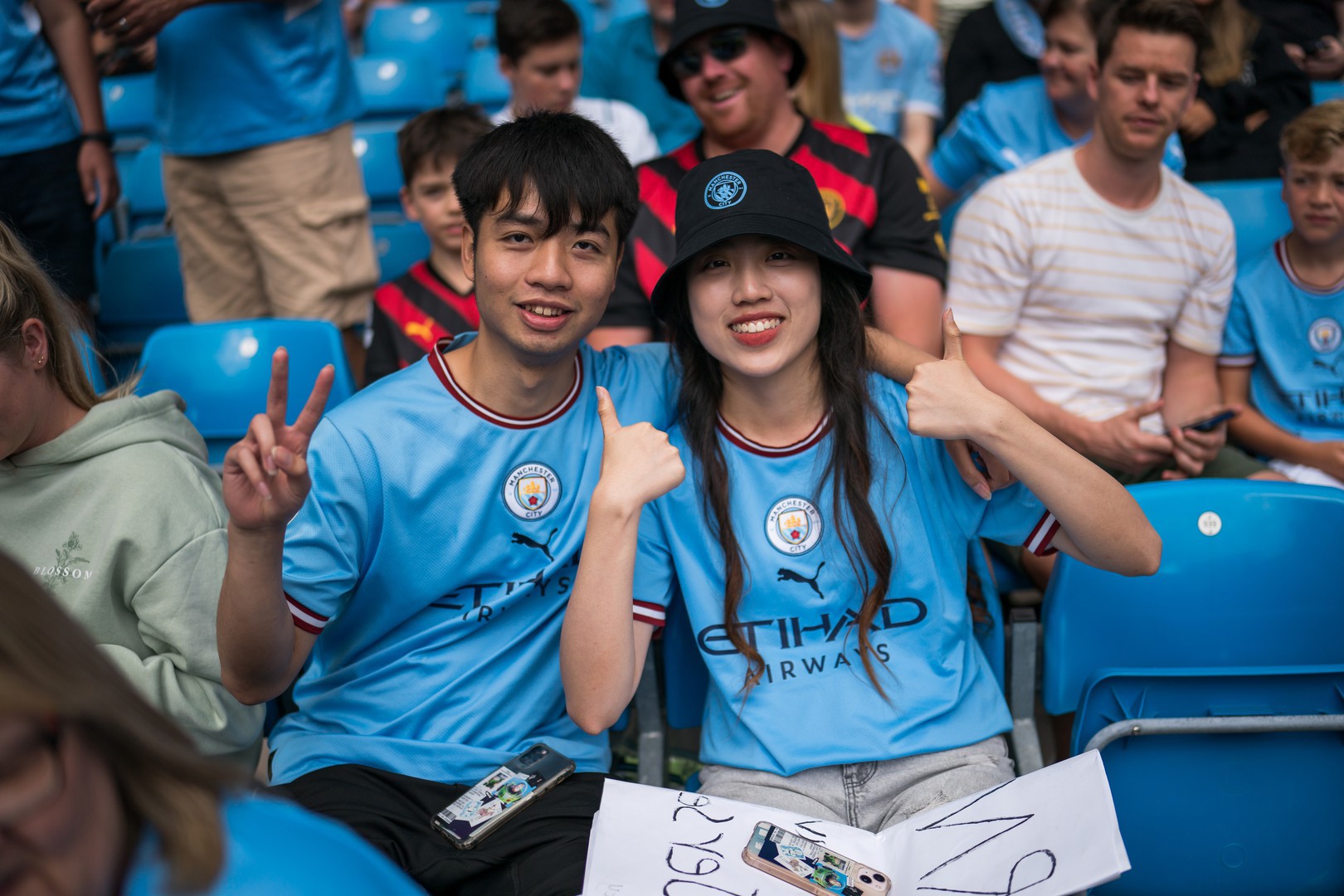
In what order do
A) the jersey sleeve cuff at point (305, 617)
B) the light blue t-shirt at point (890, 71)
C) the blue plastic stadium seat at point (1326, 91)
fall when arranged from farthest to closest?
the light blue t-shirt at point (890, 71), the blue plastic stadium seat at point (1326, 91), the jersey sleeve cuff at point (305, 617)

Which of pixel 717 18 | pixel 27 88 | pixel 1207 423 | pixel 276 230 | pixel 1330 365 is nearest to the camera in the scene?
pixel 1207 423

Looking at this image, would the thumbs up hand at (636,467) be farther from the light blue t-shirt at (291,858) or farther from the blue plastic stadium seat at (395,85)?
the blue plastic stadium seat at (395,85)

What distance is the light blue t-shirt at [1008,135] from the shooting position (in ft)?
11.0

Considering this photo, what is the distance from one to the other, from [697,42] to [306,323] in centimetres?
118

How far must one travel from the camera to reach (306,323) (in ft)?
8.81

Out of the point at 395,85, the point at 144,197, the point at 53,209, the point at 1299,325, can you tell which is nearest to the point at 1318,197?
the point at 1299,325

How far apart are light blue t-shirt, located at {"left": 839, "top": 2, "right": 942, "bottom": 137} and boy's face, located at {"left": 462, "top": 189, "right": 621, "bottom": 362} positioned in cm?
287

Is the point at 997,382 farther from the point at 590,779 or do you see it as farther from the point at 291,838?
the point at 291,838

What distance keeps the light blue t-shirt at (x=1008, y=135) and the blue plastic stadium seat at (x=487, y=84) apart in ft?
8.14

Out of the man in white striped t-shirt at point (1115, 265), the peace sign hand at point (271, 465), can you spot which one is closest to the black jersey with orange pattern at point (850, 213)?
the man in white striped t-shirt at point (1115, 265)

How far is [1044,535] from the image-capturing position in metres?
1.73

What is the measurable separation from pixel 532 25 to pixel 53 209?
1619mm

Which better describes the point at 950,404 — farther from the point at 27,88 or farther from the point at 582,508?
the point at 27,88

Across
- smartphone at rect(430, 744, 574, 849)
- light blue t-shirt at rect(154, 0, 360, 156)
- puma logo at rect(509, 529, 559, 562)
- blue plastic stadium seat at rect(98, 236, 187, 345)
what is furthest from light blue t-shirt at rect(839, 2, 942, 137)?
smartphone at rect(430, 744, 574, 849)
